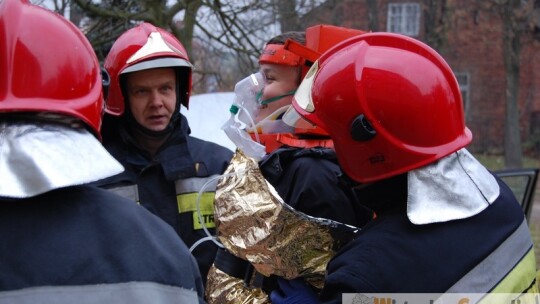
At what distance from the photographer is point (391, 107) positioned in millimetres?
1922

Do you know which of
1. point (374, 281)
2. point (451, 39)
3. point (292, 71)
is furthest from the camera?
point (451, 39)

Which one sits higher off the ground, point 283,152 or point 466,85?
point 283,152

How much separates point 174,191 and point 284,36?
0.87 metres

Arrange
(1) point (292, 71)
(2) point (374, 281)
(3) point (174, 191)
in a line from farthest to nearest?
(3) point (174, 191) < (1) point (292, 71) < (2) point (374, 281)

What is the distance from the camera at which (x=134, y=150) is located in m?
3.15

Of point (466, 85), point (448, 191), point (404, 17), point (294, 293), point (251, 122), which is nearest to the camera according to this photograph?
point (448, 191)

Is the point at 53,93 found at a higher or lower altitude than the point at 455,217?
higher

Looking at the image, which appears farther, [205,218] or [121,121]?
[121,121]

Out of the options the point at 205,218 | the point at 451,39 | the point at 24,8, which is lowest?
the point at 451,39

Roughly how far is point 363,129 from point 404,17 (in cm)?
2472

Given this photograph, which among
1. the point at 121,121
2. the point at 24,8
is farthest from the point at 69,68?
the point at 121,121

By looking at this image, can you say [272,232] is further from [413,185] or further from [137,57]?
[137,57]

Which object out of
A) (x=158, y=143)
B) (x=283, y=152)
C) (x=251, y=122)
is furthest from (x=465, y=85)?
(x=283, y=152)

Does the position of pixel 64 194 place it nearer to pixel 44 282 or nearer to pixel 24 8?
pixel 44 282
